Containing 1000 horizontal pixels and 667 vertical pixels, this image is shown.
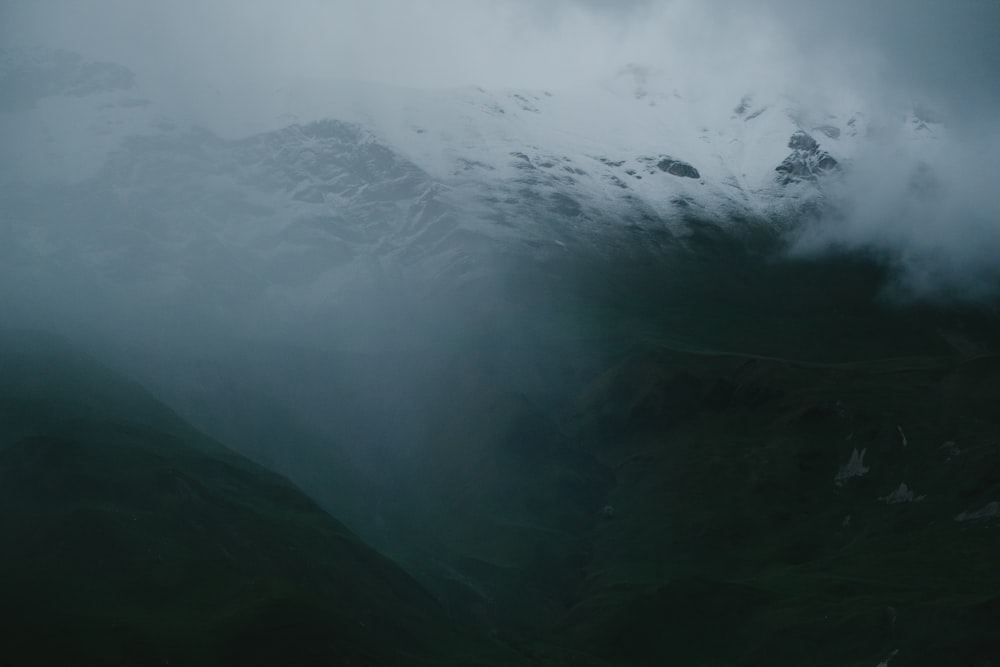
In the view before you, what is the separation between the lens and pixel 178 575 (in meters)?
154

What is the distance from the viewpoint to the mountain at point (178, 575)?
135 meters

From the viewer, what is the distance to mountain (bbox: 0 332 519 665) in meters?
135

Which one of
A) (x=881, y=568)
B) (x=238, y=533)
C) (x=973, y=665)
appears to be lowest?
(x=881, y=568)

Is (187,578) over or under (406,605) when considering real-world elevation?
over

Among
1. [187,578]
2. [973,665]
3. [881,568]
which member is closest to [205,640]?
[187,578]

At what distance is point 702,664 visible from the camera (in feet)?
574

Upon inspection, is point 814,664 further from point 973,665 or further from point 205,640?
point 205,640

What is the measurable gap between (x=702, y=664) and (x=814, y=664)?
56.5 ft

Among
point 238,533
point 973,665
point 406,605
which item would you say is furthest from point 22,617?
point 973,665

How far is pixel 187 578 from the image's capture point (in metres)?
154

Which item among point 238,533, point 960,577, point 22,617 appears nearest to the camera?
point 22,617

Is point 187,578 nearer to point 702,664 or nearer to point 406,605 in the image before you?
point 406,605

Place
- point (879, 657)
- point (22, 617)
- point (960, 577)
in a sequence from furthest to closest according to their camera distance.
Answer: point (960, 577), point (879, 657), point (22, 617)

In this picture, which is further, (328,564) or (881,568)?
(881,568)
